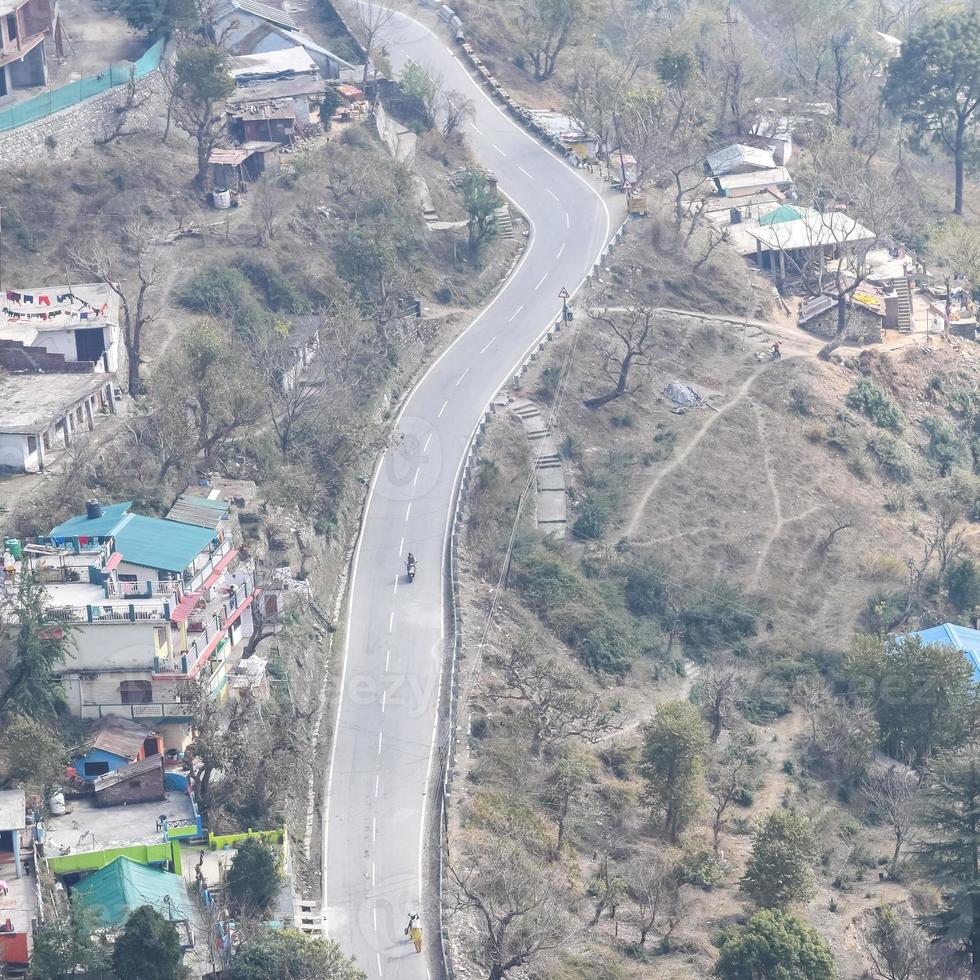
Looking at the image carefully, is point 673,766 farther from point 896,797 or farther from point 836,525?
point 836,525

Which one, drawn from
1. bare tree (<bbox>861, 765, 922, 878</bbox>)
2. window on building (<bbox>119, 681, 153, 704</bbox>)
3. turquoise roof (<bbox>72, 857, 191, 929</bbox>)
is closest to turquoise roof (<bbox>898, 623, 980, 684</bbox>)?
bare tree (<bbox>861, 765, 922, 878</bbox>)

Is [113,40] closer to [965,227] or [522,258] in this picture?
[522,258]

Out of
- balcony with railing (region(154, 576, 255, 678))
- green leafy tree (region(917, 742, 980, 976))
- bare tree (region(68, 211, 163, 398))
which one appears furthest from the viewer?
bare tree (region(68, 211, 163, 398))

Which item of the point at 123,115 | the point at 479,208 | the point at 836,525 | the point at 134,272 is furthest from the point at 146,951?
the point at 123,115

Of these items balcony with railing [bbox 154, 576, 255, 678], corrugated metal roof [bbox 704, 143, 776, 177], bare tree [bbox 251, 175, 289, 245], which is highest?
bare tree [bbox 251, 175, 289, 245]

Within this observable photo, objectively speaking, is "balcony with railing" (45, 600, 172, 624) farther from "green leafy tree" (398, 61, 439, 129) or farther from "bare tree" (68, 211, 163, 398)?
"green leafy tree" (398, 61, 439, 129)

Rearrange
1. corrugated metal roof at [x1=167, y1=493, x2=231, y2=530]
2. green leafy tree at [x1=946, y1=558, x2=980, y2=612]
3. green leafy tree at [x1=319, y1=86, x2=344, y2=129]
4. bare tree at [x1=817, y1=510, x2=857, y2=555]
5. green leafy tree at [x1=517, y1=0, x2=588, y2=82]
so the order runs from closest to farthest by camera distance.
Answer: corrugated metal roof at [x1=167, y1=493, x2=231, y2=530] → green leafy tree at [x1=946, y1=558, x2=980, y2=612] → bare tree at [x1=817, y1=510, x2=857, y2=555] → green leafy tree at [x1=319, y1=86, x2=344, y2=129] → green leafy tree at [x1=517, y1=0, x2=588, y2=82]

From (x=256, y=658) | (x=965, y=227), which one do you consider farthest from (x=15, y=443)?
(x=965, y=227)
